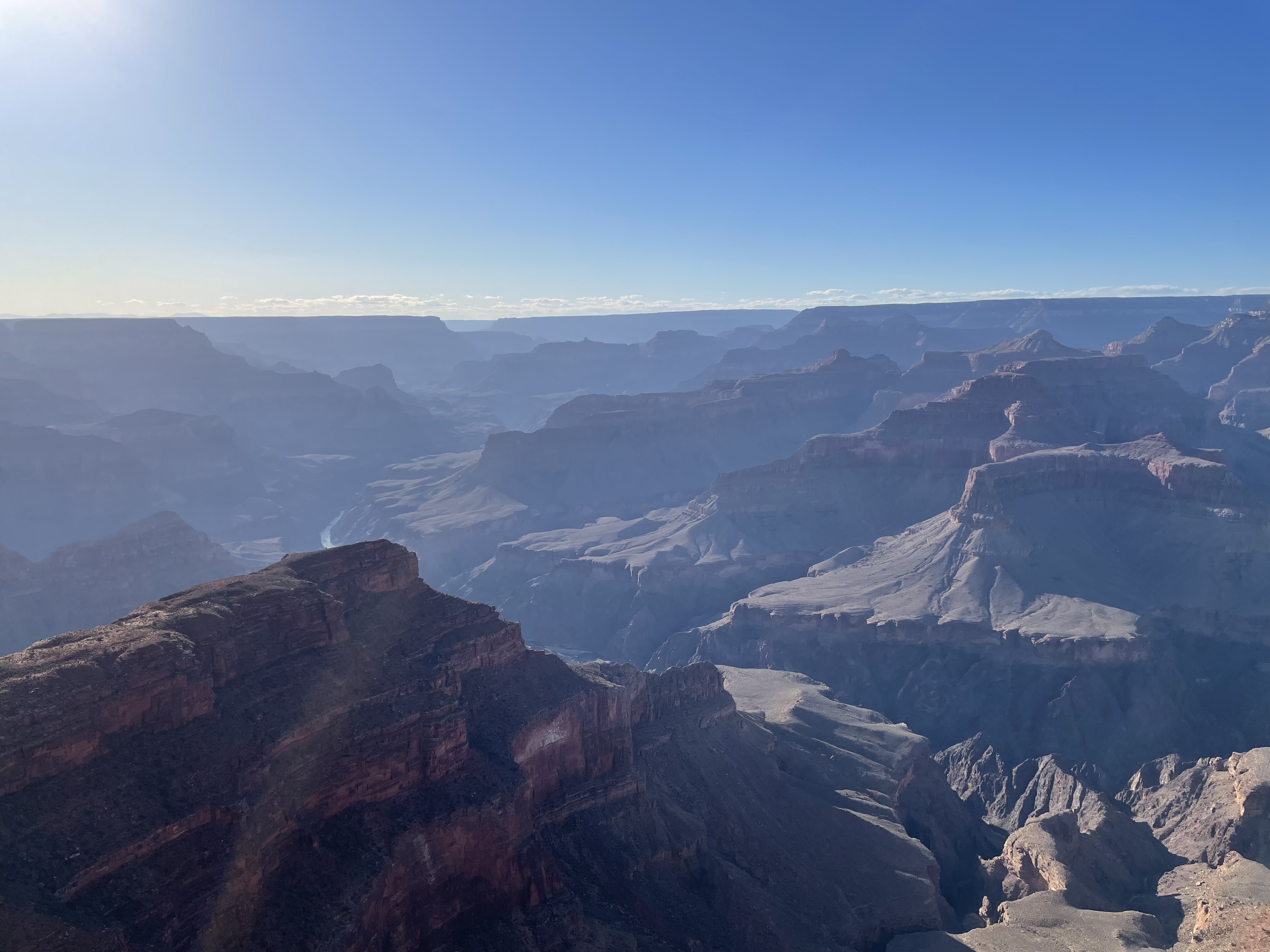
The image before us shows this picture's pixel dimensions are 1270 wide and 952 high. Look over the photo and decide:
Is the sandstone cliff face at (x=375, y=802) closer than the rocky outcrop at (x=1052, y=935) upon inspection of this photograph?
Yes

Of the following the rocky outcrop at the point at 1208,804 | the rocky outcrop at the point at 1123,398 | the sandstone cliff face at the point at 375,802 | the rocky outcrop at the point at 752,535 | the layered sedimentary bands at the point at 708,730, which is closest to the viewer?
the sandstone cliff face at the point at 375,802

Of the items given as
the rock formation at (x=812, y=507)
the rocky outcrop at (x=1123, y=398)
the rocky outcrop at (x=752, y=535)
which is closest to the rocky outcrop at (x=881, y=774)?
the rocky outcrop at (x=752, y=535)

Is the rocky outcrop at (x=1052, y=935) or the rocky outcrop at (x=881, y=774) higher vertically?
the rocky outcrop at (x=1052, y=935)

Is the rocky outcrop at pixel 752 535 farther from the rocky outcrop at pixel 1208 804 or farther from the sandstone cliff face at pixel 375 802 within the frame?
the sandstone cliff face at pixel 375 802

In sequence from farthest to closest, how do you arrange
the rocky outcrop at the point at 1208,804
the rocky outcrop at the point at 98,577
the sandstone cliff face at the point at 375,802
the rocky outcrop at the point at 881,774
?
the rocky outcrop at the point at 98,577 → the rocky outcrop at the point at 881,774 → the rocky outcrop at the point at 1208,804 → the sandstone cliff face at the point at 375,802

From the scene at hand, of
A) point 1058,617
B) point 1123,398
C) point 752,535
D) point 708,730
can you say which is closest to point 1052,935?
point 708,730

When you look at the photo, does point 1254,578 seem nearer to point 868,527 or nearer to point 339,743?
point 868,527
